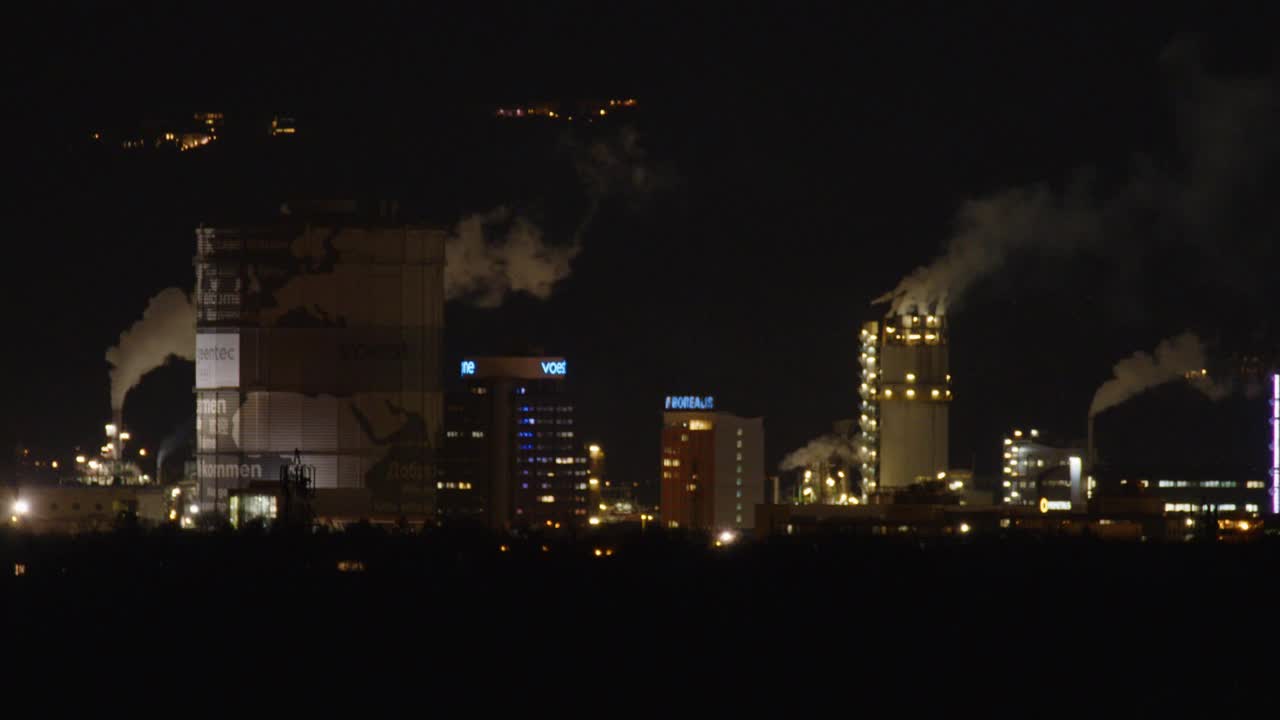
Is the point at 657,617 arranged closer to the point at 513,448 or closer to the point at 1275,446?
the point at 1275,446

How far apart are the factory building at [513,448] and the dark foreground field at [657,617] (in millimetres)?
40601

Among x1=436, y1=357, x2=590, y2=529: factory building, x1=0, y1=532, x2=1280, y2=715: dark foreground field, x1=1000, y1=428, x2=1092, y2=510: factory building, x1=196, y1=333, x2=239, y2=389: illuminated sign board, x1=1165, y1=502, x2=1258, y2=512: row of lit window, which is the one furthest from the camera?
x1=436, y1=357, x2=590, y2=529: factory building

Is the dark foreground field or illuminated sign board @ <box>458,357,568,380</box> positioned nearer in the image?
the dark foreground field

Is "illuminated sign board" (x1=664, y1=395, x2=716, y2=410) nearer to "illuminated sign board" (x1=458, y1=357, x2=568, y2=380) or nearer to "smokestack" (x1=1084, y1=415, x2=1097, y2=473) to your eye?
"illuminated sign board" (x1=458, y1=357, x2=568, y2=380)

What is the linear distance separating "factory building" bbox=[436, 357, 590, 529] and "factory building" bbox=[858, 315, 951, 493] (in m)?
28.1

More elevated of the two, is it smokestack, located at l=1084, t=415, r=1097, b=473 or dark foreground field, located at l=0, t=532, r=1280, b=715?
smokestack, located at l=1084, t=415, r=1097, b=473

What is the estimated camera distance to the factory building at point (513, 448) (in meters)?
182

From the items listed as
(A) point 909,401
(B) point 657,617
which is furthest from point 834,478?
(B) point 657,617

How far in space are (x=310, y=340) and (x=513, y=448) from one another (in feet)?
143

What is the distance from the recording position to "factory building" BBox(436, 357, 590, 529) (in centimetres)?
18250

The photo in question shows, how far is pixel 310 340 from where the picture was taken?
146 m

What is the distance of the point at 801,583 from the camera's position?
381 ft

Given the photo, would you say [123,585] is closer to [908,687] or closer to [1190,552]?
[908,687]

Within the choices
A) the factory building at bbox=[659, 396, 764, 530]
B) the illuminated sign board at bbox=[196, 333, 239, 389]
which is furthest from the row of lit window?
the illuminated sign board at bbox=[196, 333, 239, 389]
